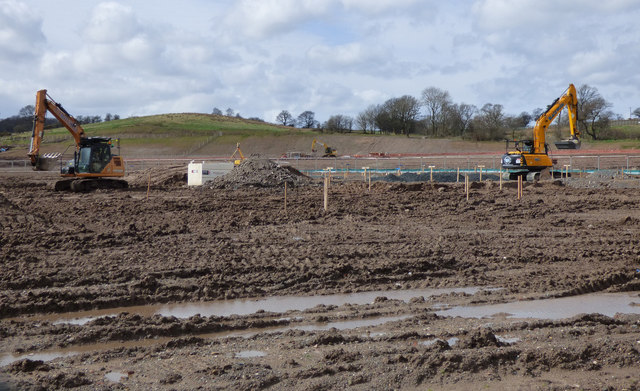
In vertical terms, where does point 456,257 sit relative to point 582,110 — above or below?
below

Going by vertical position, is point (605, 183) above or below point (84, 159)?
below

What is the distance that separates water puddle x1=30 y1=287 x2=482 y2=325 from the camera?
8453mm

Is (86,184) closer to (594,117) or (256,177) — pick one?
(256,177)

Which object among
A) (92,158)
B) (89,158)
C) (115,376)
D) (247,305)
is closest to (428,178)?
(92,158)

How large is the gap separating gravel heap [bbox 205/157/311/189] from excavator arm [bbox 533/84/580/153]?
1109 centimetres

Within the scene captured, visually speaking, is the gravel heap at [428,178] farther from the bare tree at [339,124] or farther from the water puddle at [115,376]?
the bare tree at [339,124]

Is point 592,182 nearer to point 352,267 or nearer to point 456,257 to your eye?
point 456,257

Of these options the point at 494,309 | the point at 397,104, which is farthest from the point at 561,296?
the point at 397,104

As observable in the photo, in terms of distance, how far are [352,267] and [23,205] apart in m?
15.4

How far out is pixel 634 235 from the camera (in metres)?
14.0

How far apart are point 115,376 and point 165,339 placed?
1.35m

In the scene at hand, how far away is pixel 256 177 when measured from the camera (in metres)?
30.0

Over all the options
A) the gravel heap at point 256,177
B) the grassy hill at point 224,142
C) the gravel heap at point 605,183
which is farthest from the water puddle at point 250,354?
the grassy hill at point 224,142

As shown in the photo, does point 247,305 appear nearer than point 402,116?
Yes
